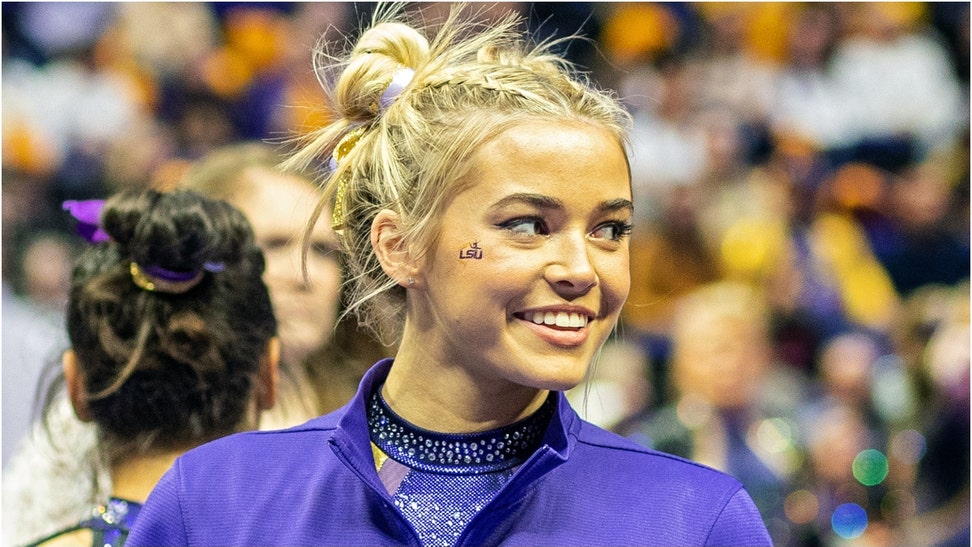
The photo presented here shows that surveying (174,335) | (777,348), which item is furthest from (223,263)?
(777,348)

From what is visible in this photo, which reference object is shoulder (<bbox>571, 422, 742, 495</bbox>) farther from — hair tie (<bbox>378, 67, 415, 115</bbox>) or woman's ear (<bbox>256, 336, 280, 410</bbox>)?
woman's ear (<bbox>256, 336, 280, 410</bbox>)

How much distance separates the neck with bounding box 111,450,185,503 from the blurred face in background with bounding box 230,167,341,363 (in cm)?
90

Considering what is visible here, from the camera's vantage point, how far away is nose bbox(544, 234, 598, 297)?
1.65 metres

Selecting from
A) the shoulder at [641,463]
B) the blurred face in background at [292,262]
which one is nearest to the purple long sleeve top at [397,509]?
the shoulder at [641,463]

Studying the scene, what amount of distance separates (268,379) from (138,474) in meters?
0.32

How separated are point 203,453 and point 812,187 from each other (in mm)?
5008

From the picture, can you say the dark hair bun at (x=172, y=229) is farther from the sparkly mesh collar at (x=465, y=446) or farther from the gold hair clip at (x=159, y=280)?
the sparkly mesh collar at (x=465, y=446)

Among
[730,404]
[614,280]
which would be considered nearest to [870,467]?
[730,404]

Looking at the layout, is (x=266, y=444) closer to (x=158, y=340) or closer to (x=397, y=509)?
(x=397, y=509)

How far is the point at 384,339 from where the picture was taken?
2.13 meters

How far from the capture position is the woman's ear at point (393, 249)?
181cm

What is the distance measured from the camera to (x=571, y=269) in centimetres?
165

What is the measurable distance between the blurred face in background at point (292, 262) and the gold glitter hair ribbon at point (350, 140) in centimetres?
111

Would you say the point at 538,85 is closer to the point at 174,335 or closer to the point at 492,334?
the point at 492,334
